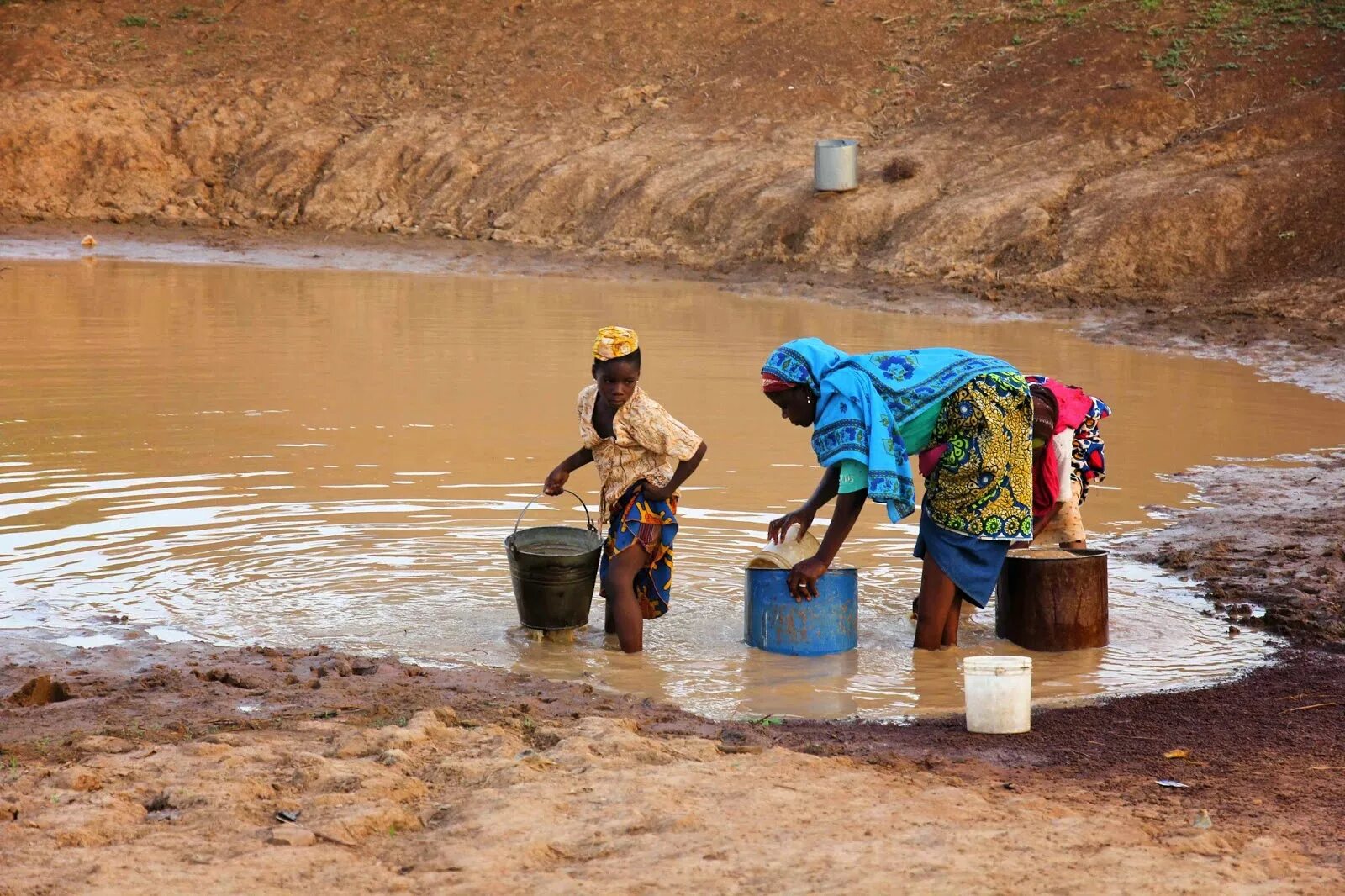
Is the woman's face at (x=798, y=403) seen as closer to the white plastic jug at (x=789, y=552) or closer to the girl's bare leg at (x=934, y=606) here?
the white plastic jug at (x=789, y=552)

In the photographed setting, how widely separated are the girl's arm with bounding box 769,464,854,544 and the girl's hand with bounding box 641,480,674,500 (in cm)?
41

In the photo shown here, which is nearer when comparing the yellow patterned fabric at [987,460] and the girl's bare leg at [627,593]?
the yellow patterned fabric at [987,460]

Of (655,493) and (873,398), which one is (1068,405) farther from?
(655,493)

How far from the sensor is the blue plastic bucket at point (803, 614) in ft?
19.2

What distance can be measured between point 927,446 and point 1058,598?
880 millimetres

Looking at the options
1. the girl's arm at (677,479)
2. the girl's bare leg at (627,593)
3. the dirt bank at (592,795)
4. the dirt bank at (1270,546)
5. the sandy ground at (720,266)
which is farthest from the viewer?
the dirt bank at (1270,546)

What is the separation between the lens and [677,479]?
571 cm

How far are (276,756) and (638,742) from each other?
1.03 m

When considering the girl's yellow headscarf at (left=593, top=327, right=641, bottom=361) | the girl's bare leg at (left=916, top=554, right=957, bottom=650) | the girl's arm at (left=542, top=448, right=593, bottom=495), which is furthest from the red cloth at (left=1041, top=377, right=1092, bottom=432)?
the girl's arm at (left=542, top=448, right=593, bottom=495)

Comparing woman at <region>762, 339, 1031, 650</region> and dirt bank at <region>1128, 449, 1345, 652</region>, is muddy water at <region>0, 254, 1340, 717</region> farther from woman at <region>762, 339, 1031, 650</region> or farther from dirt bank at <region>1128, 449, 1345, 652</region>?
woman at <region>762, 339, 1031, 650</region>

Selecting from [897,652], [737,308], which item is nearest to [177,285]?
[737,308]

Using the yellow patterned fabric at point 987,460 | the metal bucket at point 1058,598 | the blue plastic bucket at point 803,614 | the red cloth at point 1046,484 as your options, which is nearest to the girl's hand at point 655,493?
the blue plastic bucket at point 803,614

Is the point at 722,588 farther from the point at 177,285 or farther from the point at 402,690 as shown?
the point at 177,285

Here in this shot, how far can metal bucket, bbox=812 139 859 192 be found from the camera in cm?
2059
